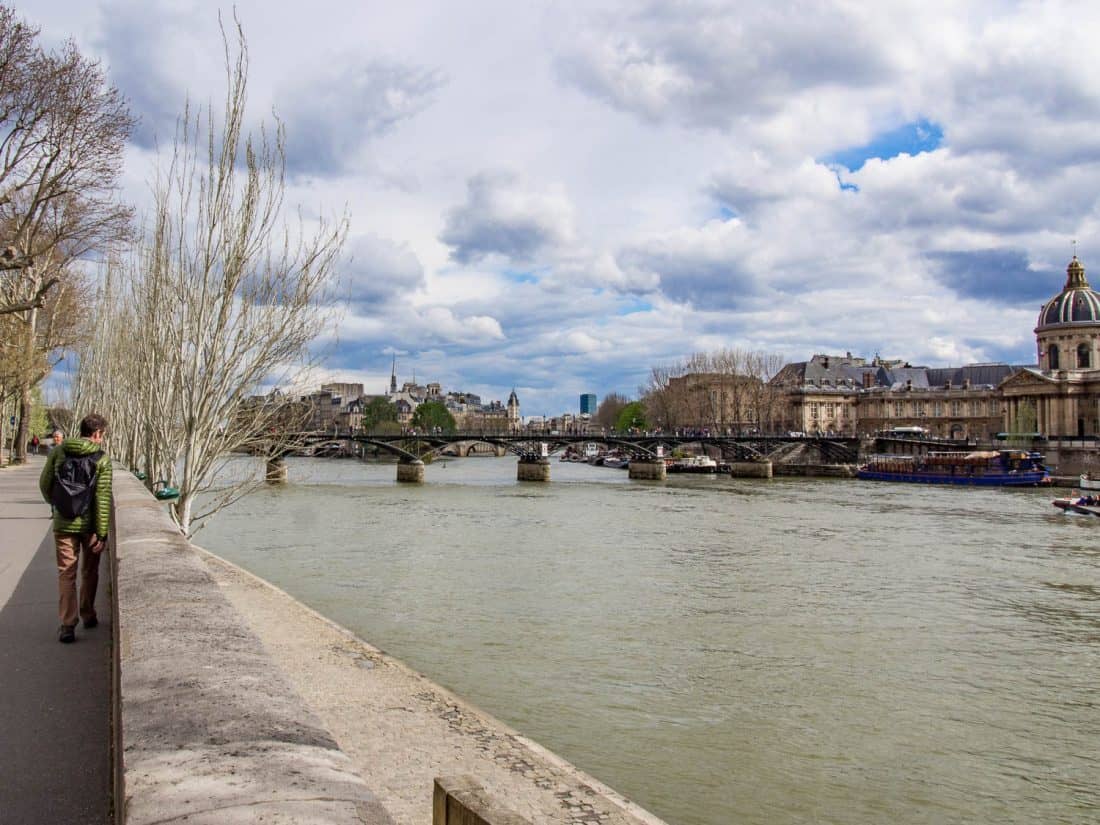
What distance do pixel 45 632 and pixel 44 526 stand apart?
8.18 meters

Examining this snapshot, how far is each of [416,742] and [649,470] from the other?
213 feet

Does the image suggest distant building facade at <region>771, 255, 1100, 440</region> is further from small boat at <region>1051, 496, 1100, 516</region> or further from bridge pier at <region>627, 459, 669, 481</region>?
small boat at <region>1051, 496, 1100, 516</region>

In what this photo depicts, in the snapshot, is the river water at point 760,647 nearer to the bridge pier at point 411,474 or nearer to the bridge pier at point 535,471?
the bridge pier at point 411,474

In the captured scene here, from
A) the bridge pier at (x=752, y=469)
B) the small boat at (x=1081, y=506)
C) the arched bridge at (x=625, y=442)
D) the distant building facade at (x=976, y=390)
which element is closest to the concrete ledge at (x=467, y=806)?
the small boat at (x=1081, y=506)

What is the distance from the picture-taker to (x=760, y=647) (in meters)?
14.4

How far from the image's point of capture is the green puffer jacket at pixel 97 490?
6.61m

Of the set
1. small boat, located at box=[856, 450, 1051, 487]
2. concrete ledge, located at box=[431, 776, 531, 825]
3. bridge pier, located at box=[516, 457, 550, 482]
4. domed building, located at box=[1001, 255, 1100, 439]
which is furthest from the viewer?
domed building, located at box=[1001, 255, 1100, 439]

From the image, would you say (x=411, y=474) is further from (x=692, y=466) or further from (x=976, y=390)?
(x=976, y=390)

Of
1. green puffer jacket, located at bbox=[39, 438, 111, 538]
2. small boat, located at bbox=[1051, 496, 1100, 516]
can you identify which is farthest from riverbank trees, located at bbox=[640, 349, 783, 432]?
green puffer jacket, located at bbox=[39, 438, 111, 538]

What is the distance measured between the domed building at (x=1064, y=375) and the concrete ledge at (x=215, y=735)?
9337cm

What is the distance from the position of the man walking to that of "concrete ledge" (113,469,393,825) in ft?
7.51

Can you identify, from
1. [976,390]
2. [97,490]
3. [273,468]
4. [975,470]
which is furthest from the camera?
[976,390]

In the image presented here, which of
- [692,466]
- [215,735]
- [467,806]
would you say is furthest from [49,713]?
[692,466]

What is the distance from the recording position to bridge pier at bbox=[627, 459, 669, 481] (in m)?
71.6
